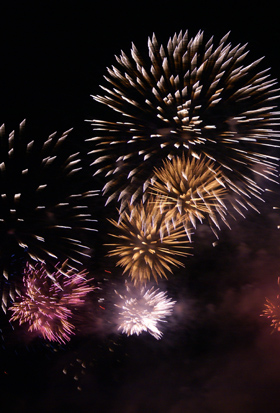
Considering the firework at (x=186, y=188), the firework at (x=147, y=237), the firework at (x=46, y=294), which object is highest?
the firework at (x=186, y=188)

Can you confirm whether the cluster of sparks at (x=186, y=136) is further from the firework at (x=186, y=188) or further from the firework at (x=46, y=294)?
the firework at (x=46, y=294)

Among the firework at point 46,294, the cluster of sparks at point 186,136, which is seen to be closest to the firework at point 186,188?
the cluster of sparks at point 186,136

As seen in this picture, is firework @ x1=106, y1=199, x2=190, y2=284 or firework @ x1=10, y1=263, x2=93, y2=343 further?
firework @ x1=10, y1=263, x2=93, y2=343

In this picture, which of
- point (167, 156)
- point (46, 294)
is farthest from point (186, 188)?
point (46, 294)

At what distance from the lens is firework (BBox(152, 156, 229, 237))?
523 cm

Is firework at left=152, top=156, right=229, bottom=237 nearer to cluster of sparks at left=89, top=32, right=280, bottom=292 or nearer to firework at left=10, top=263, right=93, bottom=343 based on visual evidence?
cluster of sparks at left=89, top=32, right=280, bottom=292

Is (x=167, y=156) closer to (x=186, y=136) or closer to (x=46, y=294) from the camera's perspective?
(x=186, y=136)

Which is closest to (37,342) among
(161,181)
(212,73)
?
(161,181)

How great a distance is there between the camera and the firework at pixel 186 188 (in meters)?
5.23

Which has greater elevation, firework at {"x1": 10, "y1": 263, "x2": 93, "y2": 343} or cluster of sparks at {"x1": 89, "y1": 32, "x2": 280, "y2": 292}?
cluster of sparks at {"x1": 89, "y1": 32, "x2": 280, "y2": 292}

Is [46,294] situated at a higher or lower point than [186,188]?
lower

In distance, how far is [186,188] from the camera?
5.35 metres

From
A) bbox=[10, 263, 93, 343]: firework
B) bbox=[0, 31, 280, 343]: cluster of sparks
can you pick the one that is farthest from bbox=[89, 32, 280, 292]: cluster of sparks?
bbox=[10, 263, 93, 343]: firework

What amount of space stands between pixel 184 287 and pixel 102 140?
821cm
